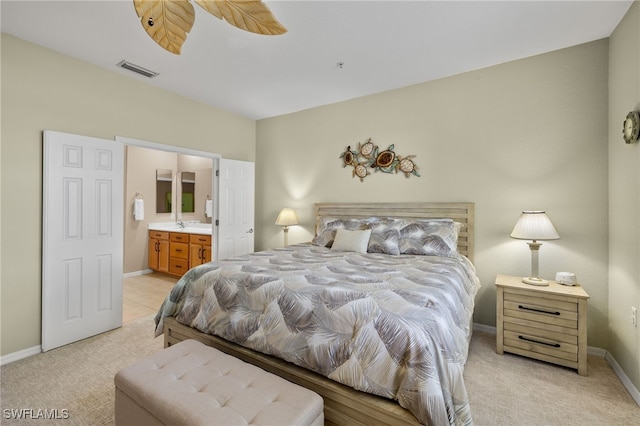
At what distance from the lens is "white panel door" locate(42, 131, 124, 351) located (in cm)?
264

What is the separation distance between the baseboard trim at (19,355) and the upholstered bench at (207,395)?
5.82 feet

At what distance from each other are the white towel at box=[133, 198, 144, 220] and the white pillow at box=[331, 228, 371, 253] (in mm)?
3851

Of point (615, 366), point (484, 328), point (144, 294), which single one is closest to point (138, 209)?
point (144, 294)

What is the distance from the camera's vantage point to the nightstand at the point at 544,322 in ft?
7.35

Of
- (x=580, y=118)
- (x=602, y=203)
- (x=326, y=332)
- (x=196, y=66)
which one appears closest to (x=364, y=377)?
(x=326, y=332)

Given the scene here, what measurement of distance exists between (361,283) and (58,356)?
2.71 m

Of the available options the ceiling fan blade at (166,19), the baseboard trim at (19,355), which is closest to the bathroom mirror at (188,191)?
the baseboard trim at (19,355)

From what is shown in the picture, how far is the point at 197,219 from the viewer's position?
5.98 metres

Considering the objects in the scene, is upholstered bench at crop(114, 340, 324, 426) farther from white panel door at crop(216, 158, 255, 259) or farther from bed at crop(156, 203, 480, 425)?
white panel door at crop(216, 158, 255, 259)

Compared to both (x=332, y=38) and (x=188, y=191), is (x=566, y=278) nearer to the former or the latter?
(x=332, y=38)

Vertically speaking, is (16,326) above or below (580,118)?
below

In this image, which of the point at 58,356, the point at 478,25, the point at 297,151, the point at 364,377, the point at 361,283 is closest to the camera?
the point at 364,377

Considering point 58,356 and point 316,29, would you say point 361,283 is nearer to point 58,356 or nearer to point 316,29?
point 316,29

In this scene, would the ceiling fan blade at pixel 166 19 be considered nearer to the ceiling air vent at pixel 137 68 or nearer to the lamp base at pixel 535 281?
the ceiling air vent at pixel 137 68
